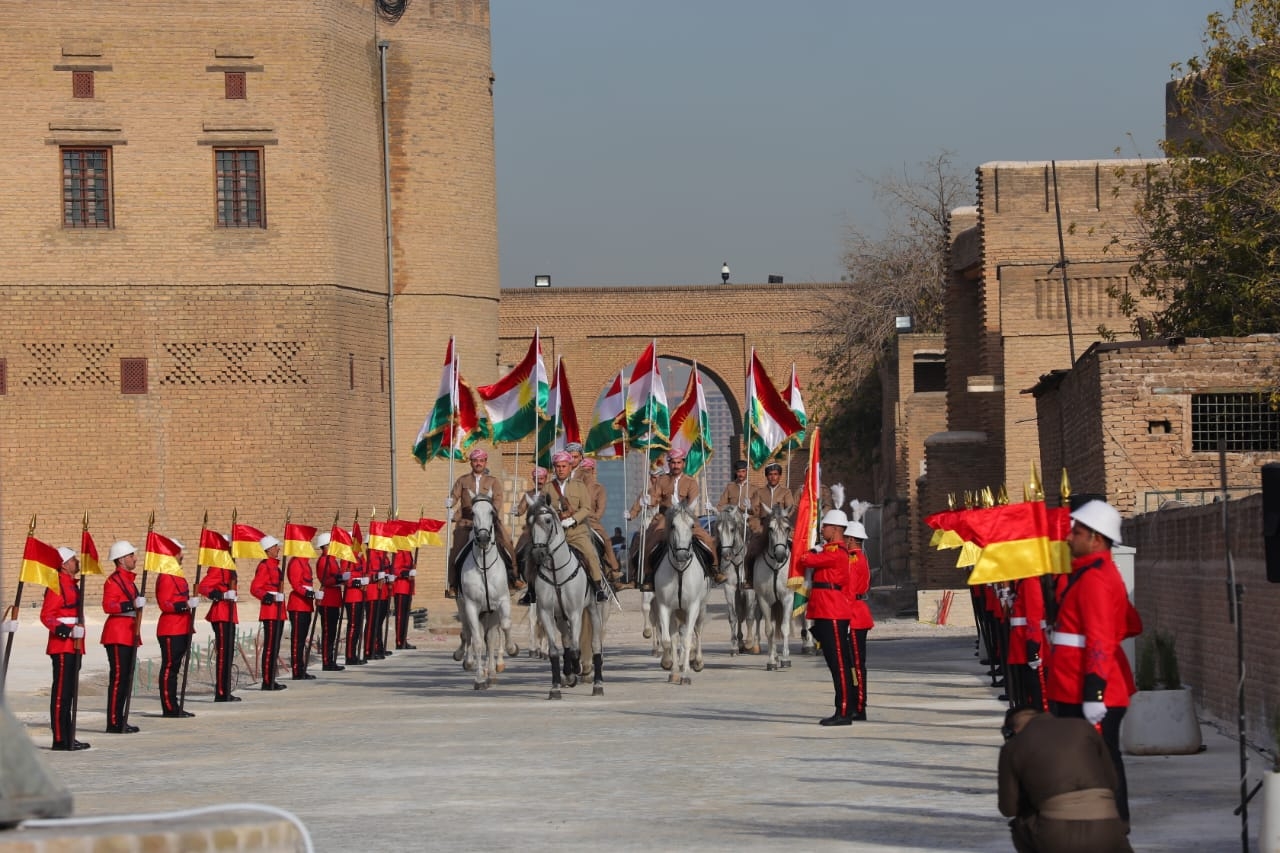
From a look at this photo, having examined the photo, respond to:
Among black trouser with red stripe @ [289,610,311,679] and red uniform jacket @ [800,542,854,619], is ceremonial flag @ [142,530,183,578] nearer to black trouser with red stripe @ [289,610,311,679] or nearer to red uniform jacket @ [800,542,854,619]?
black trouser with red stripe @ [289,610,311,679]

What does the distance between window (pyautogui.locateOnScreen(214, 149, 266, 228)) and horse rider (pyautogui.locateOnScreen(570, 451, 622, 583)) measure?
72.1 feet

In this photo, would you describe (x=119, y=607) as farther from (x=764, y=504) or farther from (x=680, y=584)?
(x=764, y=504)

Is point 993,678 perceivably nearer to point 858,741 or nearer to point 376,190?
point 858,741

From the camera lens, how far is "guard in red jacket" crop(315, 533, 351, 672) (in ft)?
101

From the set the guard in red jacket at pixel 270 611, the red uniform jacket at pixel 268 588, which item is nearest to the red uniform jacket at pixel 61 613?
the red uniform jacket at pixel 268 588

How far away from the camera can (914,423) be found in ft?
171

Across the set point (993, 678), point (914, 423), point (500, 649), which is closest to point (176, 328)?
point (914, 423)

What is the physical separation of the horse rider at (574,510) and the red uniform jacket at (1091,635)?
1239cm

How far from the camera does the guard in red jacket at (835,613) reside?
1898 centimetres

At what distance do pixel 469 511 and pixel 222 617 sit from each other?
3026 millimetres

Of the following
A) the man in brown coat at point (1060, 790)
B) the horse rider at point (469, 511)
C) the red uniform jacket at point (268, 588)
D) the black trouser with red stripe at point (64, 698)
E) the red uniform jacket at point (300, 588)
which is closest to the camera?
the man in brown coat at point (1060, 790)

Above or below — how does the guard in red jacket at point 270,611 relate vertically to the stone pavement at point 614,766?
above

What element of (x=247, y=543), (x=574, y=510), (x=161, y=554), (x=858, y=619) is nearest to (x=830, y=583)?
(x=858, y=619)

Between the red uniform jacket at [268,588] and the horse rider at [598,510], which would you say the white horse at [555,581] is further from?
the red uniform jacket at [268,588]
